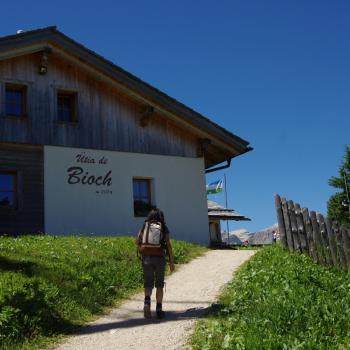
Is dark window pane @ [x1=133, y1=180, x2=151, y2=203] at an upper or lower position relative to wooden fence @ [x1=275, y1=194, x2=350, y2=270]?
upper

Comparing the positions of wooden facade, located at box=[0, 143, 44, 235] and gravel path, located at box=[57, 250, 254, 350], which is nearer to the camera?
gravel path, located at box=[57, 250, 254, 350]

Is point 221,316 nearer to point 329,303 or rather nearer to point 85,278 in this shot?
point 329,303

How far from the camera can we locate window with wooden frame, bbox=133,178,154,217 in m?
19.2

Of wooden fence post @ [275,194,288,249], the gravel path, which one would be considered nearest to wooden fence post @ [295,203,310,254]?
wooden fence post @ [275,194,288,249]

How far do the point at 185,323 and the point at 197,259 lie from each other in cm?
719

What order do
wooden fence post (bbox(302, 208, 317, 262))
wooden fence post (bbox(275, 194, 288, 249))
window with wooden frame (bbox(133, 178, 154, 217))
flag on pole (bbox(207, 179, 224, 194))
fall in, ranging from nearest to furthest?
1. wooden fence post (bbox(302, 208, 317, 262))
2. wooden fence post (bbox(275, 194, 288, 249))
3. window with wooden frame (bbox(133, 178, 154, 217))
4. flag on pole (bbox(207, 179, 224, 194))

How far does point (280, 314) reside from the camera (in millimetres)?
6617

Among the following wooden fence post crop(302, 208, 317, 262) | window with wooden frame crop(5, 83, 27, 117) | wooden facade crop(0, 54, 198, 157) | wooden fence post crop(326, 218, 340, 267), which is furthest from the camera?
window with wooden frame crop(5, 83, 27, 117)

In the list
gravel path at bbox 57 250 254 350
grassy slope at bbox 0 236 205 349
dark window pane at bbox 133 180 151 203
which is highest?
dark window pane at bbox 133 180 151 203

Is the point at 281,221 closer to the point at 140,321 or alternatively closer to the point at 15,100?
the point at 140,321

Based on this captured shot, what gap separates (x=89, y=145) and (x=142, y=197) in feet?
9.52

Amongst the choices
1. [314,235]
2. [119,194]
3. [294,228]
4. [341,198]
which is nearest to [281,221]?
[294,228]

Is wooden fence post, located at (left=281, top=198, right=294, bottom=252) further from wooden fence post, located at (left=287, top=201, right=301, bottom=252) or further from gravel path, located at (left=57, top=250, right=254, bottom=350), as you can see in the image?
gravel path, located at (left=57, top=250, right=254, bottom=350)

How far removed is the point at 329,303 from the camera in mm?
7391
